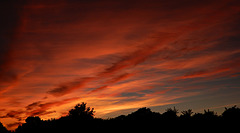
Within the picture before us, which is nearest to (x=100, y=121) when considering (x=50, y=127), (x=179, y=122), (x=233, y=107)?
(x=50, y=127)

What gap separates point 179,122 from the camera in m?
33.3

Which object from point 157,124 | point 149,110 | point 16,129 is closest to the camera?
point 157,124

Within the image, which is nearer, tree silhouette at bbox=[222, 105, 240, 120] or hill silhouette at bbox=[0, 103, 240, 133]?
hill silhouette at bbox=[0, 103, 240, 133]

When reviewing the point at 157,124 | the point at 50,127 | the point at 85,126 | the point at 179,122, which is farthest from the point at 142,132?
the point at 50,127

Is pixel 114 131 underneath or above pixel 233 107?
underneath

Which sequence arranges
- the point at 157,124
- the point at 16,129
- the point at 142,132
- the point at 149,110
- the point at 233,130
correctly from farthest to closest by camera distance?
the point at 149,110
the point at 16,129
the point at 157,124
the point at 142,132
the point at 233,130

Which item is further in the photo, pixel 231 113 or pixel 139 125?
pixel 231 113

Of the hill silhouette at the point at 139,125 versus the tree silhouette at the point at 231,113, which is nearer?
the hill silhouette at the point at 139,125

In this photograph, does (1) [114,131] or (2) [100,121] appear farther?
(2) [100,121]

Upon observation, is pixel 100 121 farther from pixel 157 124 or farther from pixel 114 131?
pixel 157 124

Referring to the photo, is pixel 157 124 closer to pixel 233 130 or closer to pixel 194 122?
pixel 194 122

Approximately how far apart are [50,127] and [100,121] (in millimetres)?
8373

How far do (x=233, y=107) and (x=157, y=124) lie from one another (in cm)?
1567

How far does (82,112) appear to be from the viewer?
61.5 m
